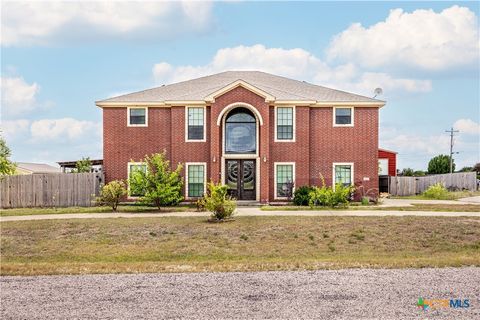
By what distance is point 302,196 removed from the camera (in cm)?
2911

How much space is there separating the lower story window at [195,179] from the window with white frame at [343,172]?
764 centimetres

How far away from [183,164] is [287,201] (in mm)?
6280

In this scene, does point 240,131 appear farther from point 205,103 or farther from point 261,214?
point 261,214

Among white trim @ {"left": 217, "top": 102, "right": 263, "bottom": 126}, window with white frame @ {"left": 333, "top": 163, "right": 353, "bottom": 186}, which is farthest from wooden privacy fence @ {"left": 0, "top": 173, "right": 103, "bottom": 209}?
window with white frame @ {"left": 333, "top": 163, "right": 353, "bottom": 186}

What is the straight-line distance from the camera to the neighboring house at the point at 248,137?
2994 cm

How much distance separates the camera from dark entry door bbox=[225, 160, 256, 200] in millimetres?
30391

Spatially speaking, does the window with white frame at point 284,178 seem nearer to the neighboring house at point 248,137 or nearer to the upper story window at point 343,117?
the neighboring house at point 248,137

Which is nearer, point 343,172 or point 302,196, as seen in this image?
point 302,196

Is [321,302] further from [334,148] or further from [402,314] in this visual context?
[334,148]

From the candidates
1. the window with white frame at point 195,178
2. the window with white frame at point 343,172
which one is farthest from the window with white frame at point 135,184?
the window with white frame at point 343,172

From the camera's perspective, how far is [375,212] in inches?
965

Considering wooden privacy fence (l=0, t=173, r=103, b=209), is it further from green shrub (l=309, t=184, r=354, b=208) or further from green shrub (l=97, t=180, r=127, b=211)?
green shrub (l=309, t=184, r=354, b=208)

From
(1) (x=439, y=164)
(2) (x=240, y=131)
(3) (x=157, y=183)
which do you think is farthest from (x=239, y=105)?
A: (1) (x=439, y=164)

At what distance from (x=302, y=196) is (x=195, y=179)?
6.24m
